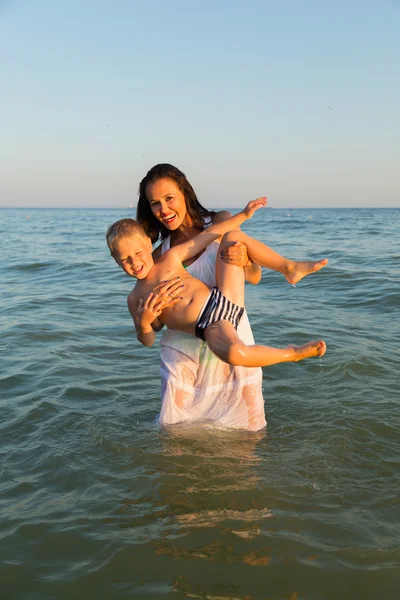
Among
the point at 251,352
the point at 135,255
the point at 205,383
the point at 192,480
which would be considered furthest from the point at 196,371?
the point at 135,255

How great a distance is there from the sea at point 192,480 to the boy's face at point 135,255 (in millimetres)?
1284

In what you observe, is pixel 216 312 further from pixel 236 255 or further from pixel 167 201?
pixel 167 201

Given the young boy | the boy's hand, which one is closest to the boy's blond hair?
the young boy

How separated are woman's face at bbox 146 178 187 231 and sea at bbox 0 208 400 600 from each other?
64.8 inches

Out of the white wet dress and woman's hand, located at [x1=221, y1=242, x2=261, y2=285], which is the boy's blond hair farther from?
woman's hand, located at [x1=221, y1=242, x2=261, y2=285]

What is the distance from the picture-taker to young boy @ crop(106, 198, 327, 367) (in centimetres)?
400

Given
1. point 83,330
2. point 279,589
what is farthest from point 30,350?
Answer: point 279,589

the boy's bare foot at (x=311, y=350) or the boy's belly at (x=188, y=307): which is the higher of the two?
the boy's belly at (x=188, y=307)

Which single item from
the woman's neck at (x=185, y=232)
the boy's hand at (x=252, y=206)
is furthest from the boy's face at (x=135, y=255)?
the boy's hand at (x=252, y=206)

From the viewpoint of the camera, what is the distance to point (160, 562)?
2965 mm

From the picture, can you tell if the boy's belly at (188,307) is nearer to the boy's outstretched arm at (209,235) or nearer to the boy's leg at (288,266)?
the boy's outstretched arm at (209,235)

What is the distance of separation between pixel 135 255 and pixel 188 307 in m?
0.58

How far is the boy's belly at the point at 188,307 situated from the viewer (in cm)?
419

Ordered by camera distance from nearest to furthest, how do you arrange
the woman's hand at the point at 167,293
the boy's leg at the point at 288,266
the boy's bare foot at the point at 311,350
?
the boy's bare foot at the point at 311,350
the woman's hand at the point at 167,293
the boy's leg at the point at 288,266
